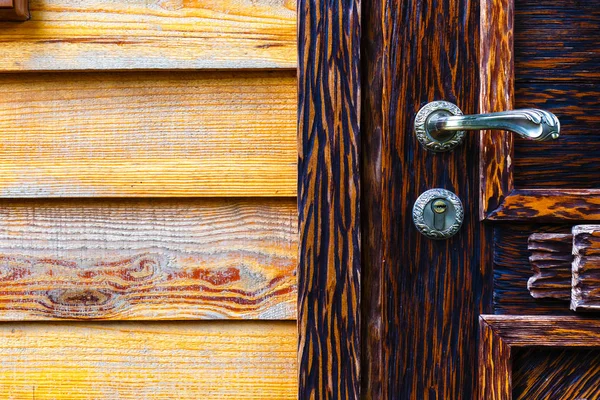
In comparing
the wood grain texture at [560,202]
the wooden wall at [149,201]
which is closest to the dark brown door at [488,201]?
the wood grain texture at [560,202]

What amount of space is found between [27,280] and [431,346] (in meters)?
0.49

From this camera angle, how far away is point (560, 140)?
54cm

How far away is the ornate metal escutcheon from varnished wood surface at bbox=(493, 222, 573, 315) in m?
0.05

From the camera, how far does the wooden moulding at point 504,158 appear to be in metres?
0.53

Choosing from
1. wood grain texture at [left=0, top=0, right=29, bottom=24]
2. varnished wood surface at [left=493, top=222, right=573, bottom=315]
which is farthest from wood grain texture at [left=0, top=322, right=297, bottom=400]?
wood grain texture at [left=0, top=0, right=29, bottom=24]

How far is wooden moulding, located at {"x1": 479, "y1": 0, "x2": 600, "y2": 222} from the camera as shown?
1.73 feet

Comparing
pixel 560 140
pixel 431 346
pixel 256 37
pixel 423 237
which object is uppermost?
pixel 256 37

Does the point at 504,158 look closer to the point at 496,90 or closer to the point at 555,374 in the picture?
the point at 496,90

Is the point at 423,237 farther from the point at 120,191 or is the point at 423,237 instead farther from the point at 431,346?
the point at 120,191

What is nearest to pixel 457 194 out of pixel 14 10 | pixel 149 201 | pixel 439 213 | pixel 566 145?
pixel 439 213

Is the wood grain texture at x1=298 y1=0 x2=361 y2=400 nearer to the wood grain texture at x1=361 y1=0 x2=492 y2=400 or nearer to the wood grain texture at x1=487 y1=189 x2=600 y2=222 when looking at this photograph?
the wood grain texture at x1=361 y1=0 x2=492 y2=400

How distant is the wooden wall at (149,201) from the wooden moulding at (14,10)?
0.01 meters

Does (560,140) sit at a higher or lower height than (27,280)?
higher

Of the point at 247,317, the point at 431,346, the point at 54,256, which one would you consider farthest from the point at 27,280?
the point at 431,346
